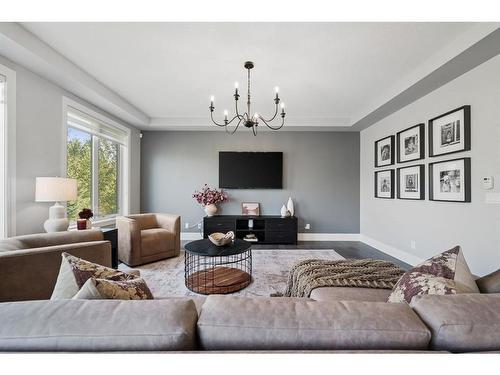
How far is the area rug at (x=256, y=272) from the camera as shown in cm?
242

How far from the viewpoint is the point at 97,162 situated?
3762 mm

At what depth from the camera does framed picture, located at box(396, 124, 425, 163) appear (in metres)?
3.05

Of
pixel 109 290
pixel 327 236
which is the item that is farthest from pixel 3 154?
pixel 327 236

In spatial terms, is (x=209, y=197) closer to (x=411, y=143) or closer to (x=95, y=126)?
(x=95, y=126)

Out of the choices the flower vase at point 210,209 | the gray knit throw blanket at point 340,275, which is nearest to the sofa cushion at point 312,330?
the gray knit throw blanket at point 340,275

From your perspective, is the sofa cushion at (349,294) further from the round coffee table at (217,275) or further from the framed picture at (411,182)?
the framed picture at (411,182)

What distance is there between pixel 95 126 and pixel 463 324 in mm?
4491

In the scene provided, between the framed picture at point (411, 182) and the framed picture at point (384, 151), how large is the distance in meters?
0.30

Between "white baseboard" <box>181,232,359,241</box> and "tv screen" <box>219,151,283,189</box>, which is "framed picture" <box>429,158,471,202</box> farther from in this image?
"tv screen" <box>219,151,283,189</box>

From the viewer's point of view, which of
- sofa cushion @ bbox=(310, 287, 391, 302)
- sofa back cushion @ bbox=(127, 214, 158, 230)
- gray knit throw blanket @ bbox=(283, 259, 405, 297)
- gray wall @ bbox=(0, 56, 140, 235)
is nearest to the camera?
sofa cushion @ bbox=(310, 287, 391, 302)

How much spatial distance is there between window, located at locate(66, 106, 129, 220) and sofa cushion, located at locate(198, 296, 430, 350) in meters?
3.42

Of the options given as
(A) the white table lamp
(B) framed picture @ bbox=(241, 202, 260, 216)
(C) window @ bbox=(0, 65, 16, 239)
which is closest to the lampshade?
(A) the white table lamp

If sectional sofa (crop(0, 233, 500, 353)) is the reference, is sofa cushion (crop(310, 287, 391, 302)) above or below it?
below
